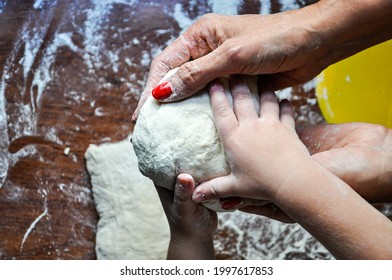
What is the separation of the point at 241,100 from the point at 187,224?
382 mm

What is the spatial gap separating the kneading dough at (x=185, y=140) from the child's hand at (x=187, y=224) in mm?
57

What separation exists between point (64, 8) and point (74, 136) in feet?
1.71

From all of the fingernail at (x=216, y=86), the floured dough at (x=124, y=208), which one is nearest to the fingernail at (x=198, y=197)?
the fingernail at (x=216, y=86)

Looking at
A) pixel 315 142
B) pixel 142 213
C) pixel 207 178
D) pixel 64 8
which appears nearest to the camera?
pixel 207 178

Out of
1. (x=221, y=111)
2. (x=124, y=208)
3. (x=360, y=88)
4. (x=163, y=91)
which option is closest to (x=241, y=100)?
(x=221, y=111)

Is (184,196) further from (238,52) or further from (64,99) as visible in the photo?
(64,99)

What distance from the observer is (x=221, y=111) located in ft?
3.18

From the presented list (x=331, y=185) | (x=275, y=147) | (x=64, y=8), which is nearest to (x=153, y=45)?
(x=64, y=8)

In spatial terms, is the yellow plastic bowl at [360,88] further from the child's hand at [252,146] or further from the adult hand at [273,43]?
the child's hand at [252,146]

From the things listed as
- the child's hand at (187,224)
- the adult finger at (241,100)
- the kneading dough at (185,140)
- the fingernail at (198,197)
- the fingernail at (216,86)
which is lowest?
the child's hand at (187,224)

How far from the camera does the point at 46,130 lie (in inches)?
63.9

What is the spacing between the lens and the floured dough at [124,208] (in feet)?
4.92

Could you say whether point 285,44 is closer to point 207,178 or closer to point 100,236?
point 207,178

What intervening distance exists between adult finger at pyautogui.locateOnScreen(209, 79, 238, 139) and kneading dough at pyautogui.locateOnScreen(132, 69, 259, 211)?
0.02 m
